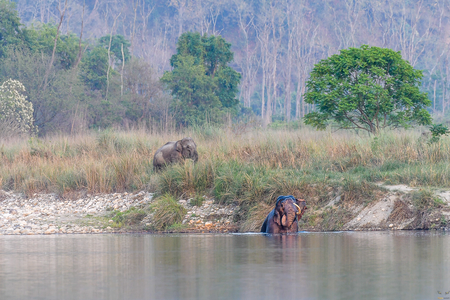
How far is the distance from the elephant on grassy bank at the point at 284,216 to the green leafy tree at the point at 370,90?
7.76 metres

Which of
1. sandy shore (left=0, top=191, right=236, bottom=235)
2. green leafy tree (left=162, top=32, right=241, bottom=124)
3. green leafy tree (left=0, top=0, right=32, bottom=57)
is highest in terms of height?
green leafy tree (left=0, top=0, right=32, bottom=57)

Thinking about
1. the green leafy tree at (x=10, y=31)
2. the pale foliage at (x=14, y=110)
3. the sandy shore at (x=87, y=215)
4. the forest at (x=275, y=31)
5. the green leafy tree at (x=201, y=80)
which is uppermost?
the forest at (x=275, y=31)

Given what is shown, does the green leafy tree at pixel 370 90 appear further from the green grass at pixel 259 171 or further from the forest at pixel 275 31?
the forest at pixel 275 31

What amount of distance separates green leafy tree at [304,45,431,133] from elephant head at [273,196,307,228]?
25.7ft

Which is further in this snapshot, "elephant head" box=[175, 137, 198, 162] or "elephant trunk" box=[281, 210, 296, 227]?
"elephant head" box=[175, 137, 198, 162]

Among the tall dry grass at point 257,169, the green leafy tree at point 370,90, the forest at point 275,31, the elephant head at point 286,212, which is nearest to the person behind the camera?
the elephant head at point 286,212

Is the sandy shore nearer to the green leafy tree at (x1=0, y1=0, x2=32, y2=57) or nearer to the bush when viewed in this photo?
the bush

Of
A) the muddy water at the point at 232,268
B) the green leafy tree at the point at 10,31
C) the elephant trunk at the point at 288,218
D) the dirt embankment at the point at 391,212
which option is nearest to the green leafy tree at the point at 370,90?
the dirt embankment at the point at 391,212

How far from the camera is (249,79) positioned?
A: 6134 centimetres

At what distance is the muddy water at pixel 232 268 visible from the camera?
15.8ft

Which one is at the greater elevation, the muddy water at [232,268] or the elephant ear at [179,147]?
the elephant ear at [179,147]

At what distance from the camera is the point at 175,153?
1357 cm

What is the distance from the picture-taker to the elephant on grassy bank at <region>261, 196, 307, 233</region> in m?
9.30

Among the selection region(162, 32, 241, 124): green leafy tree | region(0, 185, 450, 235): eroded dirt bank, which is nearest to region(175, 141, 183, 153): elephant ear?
region(0, 185, 450, 235): eroded dirt bank
